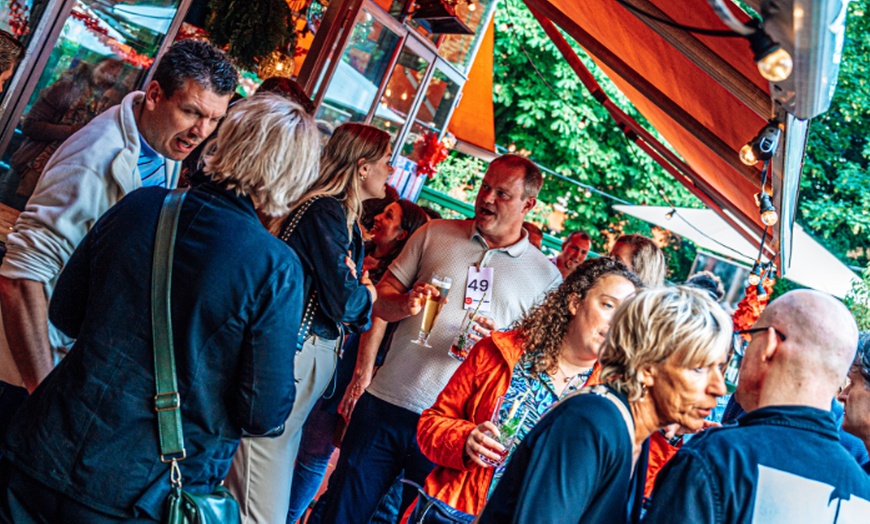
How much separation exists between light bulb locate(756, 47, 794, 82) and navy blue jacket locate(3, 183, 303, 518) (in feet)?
4.14

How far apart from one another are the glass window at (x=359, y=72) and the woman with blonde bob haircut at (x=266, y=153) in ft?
14.2

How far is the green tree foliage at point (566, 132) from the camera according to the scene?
661 inches

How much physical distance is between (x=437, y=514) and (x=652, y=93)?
2.79 meters

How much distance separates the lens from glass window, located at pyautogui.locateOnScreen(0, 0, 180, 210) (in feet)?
13.8

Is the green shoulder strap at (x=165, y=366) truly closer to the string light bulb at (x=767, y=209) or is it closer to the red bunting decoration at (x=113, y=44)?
the string light bulb at (x=767, y=209)

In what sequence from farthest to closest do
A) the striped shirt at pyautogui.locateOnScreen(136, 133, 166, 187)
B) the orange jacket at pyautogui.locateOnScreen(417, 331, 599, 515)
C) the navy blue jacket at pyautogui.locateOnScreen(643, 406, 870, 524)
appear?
the striped shirt at pyautogui.locateOnScreen(136, 133, 166, 187)
the orange jacket at pyautogui.locateOnScreen(417, 331, 599, 515)
the navy blue jacket at pyautogui.locateOnScreen(643, 406, 870, 524)

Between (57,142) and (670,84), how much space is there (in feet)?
10.7

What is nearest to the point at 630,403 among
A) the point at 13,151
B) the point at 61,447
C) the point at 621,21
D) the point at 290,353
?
the point at 290,353

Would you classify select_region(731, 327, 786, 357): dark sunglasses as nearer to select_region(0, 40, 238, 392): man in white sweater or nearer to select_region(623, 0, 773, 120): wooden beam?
select_region(623, 0, 773, 120): wooden beam

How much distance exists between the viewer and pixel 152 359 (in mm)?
1917

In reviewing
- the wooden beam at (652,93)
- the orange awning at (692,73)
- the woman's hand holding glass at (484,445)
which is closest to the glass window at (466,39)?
the orange awning at (692,73)

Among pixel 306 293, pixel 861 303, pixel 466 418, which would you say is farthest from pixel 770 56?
pixel 861 303

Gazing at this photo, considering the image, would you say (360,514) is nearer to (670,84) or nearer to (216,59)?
(216,59)

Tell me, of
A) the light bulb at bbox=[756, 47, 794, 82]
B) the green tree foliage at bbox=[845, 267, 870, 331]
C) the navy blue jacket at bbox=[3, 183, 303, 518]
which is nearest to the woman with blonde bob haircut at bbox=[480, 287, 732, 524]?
the light bulb at bbox=[756, 47, 794, 82]
